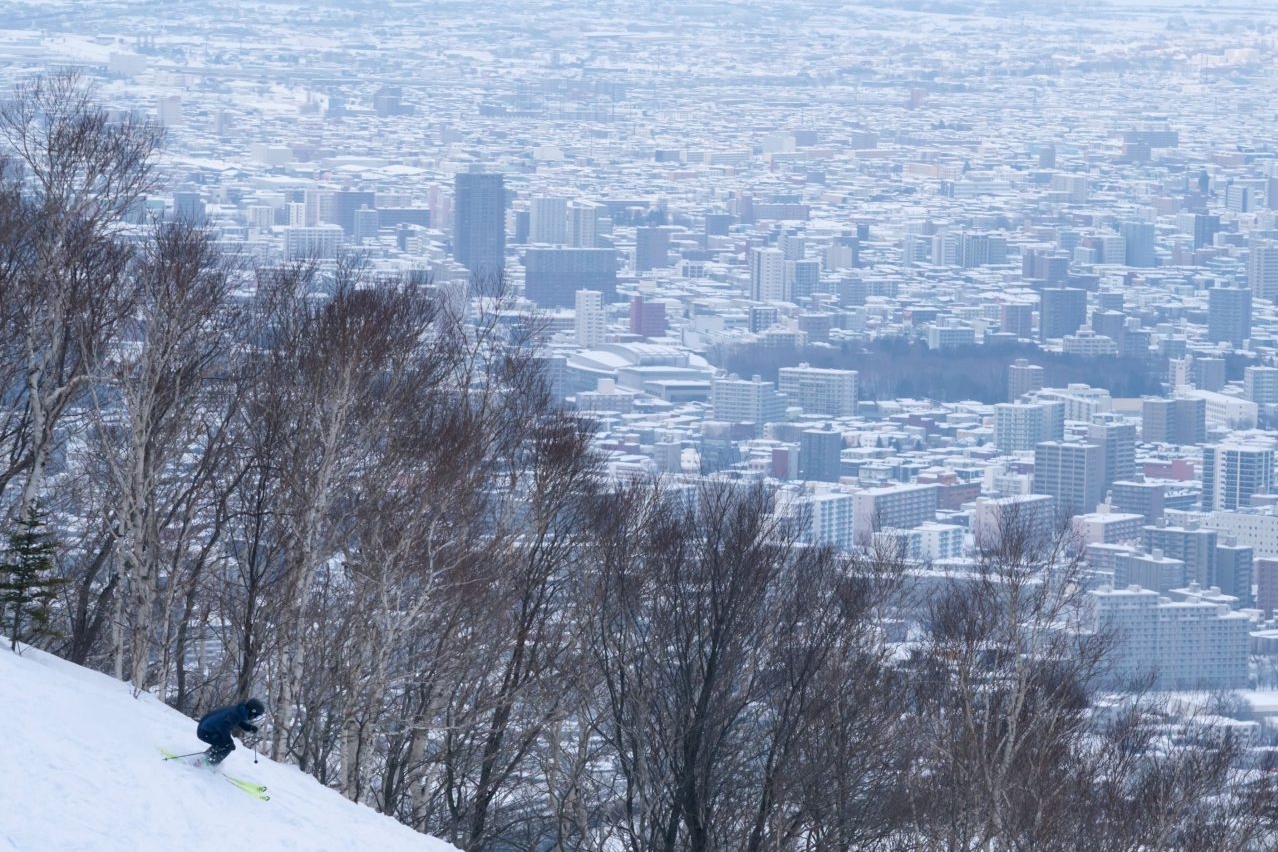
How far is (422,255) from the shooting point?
364ft

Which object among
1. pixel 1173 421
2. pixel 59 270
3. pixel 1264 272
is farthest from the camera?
pixel 1264 272

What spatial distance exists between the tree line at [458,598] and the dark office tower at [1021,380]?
3760 inches

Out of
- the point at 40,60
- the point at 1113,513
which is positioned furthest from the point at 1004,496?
the point at 40,60

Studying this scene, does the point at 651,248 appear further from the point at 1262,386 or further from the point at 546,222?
the point at 1262,386

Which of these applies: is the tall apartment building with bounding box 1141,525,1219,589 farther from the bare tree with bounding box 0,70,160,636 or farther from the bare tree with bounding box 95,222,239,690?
the bare tree with bounding box 0,70,160,636

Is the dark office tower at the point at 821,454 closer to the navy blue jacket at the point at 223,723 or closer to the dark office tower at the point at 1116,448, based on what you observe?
the dark office tower at the point at 1116,448

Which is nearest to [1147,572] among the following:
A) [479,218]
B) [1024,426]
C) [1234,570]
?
[1234,570]

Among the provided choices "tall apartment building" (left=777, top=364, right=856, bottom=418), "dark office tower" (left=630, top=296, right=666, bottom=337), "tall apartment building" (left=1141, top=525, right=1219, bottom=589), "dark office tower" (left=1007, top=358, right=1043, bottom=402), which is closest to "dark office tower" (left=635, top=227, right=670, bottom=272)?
"dark office tower" (left=630, top=296, right=666, bottom=337)

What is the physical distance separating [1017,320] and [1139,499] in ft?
105

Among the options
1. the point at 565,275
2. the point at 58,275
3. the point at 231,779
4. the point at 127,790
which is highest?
the point at 58,275

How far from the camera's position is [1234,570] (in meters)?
76.5

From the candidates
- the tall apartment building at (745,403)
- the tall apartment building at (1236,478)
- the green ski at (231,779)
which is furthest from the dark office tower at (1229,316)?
the green ski at (231,779)

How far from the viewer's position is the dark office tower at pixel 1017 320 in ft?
381

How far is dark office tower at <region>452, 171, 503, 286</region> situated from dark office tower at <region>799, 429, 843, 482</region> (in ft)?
116
